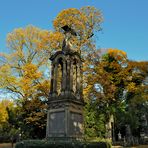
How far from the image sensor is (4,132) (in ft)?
144

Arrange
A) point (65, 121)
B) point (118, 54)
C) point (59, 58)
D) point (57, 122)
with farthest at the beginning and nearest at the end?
point (118, 54) < point (59, 58) < point (57, 122) < point (65, 121)

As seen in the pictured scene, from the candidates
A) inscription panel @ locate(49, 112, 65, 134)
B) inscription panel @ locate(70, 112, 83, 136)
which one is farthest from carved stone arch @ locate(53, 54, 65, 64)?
inscription panel @ locate(70, 112, 83, 136)

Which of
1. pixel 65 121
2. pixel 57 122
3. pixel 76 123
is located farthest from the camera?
pixel 76 123

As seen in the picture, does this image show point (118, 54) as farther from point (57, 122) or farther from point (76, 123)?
point (57, 122)

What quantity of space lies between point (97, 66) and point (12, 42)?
12879mm

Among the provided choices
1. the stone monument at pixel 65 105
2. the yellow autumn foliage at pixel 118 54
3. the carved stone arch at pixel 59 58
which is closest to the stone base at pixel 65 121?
the stone monument at pixel 65 105

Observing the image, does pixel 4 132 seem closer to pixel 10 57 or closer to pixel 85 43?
pixel 10 57

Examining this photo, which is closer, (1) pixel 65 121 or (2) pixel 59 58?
(1) pixel 65 121

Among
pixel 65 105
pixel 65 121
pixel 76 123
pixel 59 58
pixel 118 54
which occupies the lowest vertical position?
pixel 76 123

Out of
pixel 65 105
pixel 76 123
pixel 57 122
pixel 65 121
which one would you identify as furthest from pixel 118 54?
pixel 65 121

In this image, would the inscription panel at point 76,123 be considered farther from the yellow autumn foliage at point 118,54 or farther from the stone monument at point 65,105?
the yellow autumn foliage at point 118,54

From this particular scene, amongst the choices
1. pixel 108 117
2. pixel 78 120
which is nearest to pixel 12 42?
pixel 108 117

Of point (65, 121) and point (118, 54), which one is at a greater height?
point (118, 54)

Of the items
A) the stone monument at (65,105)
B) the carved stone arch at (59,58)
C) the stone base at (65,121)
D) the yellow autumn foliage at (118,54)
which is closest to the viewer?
the stone base at (65,121)
